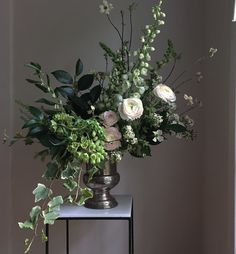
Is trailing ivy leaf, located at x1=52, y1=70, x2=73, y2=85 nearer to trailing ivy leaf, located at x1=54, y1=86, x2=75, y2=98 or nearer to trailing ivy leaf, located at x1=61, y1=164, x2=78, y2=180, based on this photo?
trailing ivy leaf, located at x1=54, y1=86, x2=75, y2=98

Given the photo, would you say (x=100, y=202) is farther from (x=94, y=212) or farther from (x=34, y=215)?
(x=34, y=215)

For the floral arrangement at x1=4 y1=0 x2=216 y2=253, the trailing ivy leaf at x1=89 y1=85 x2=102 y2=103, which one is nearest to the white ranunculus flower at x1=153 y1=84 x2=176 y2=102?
the floral arrangement at x1=4 y1=0 x2=216 y2=253

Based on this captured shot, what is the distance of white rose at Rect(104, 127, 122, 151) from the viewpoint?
5.55 ft

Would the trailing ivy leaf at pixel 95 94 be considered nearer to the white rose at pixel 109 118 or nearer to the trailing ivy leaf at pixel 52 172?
the white rose at pixel 109 118

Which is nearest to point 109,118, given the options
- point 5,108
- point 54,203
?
point 54,203

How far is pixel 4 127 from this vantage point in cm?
221

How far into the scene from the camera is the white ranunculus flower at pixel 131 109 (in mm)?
1647

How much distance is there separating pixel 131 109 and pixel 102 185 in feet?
1.28

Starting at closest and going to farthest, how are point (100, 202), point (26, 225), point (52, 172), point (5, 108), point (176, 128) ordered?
point (26, 225) → point (52, 172) → point (176, 128) → point (100, 202) → point (5, 108)

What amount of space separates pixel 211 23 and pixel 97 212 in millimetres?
1022

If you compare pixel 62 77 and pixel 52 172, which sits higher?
pixel 62 77

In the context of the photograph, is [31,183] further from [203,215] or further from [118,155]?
[203,215]

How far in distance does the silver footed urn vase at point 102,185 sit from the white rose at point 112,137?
0.45 feet

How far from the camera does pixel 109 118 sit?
1692 millimetres
